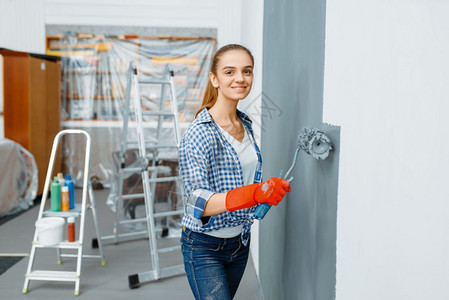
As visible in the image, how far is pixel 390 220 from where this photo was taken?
77 centimetres

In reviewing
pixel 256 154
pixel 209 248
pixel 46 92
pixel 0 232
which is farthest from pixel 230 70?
pixel 46 92

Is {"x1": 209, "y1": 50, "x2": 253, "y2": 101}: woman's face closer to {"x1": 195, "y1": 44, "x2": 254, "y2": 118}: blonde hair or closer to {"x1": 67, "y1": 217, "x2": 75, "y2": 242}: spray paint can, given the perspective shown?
{"x1": 195, "y1": 44, "x2": 254, "y2": 118}: blonde hair

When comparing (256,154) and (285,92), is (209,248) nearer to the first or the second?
(256,154)

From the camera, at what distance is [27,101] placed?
5230mm

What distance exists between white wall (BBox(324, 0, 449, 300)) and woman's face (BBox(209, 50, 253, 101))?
413 mm

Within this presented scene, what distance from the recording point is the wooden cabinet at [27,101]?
5.17 metres

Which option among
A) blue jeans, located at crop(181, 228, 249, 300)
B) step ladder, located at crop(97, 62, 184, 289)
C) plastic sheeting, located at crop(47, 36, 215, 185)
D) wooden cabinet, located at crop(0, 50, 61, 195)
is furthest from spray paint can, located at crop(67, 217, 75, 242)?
plastic sheeting, located at crop(47, 36, 215, 185)

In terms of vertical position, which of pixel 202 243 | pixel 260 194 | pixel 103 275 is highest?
pixel 260 194

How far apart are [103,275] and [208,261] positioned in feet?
6.30

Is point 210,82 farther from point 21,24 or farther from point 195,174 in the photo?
point 21,24

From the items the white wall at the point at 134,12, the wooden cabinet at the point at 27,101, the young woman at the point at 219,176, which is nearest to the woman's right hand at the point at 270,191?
the young woman at the point at 219,176

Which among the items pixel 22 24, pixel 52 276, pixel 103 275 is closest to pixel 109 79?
pixel 22 24

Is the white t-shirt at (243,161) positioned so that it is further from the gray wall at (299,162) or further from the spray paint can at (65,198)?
the spray paint can at (65,198)

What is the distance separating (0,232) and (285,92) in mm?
3458
